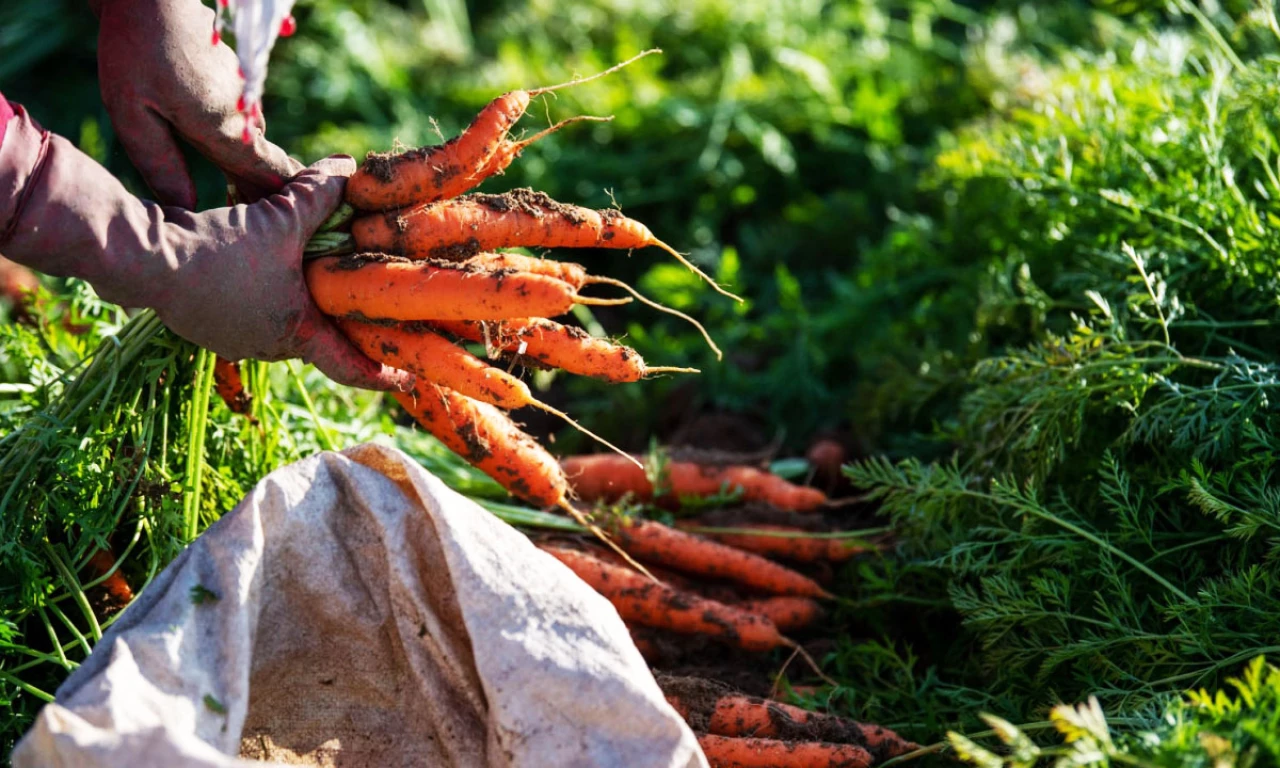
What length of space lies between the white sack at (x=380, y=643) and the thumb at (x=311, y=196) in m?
0.42

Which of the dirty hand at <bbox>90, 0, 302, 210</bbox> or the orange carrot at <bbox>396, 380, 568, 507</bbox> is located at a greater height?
the dirty hand at <bbox>90, 0, 302, 210</bbox>

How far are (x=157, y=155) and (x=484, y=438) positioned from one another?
804 millimetres

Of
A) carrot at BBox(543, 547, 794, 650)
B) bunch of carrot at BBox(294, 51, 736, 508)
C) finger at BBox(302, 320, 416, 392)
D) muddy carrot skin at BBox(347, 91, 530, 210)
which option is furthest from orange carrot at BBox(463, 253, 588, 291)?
carrot at BBox(543, 547, 794, 650)

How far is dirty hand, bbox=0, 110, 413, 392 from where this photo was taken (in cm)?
166

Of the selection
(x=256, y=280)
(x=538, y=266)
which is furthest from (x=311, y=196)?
(x=538, y=266)

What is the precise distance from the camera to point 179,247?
1.74 meters

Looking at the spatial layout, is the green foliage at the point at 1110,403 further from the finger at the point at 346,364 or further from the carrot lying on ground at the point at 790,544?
the finger at the point at 346,364

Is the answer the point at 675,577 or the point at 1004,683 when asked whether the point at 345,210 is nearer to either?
the point at 675,577

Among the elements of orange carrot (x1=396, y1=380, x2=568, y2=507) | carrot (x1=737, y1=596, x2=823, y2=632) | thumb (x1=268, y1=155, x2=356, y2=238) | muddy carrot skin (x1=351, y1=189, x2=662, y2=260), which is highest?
thumb (x1=268, y1=155, x2=356, y2=238)

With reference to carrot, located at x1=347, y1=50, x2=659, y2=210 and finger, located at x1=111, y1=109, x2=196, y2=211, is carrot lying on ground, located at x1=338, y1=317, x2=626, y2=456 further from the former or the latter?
finger, located at x1=111, y1=109, x2=196, y2=211

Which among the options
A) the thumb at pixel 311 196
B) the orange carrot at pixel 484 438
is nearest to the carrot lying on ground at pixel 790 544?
the orange carrot at pixel 484 438

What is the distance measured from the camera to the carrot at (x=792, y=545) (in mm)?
2592

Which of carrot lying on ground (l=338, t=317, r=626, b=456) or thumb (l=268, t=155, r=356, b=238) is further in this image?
carrot lying on ground (l=338, t=317, r=626, b=456)

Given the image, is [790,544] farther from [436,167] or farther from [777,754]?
[436,167]
